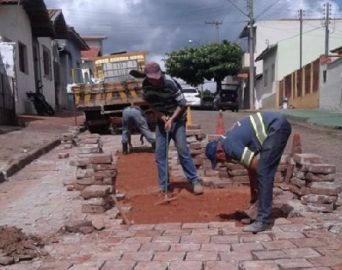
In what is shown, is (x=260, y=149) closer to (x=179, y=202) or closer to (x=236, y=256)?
(x=236, y=256)

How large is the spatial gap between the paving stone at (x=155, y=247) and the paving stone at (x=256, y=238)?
0.63 meters

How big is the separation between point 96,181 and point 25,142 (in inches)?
243

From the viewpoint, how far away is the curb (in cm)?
863

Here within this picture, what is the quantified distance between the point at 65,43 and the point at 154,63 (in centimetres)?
2640

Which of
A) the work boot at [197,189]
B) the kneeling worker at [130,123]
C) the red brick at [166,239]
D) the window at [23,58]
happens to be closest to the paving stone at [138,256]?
the red brick at [166,239]

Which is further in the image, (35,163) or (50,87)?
(50,87)

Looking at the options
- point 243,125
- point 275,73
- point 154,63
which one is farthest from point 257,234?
point 275,73

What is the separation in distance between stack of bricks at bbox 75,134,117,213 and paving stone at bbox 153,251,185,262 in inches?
60.8

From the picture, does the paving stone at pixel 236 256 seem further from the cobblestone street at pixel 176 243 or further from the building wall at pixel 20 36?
the building wall at pixel 20 36

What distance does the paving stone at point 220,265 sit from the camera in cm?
392

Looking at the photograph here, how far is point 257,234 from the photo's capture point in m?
4.79

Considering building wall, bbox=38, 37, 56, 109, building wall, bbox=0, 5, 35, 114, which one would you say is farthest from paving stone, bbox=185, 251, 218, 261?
building wall, bbox=38, 37, 56, 109

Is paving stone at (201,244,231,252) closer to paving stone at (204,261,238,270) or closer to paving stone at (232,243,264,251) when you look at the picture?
paving stone at (232,243,264,251)

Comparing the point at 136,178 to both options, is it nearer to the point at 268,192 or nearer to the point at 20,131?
the point at 268,192
